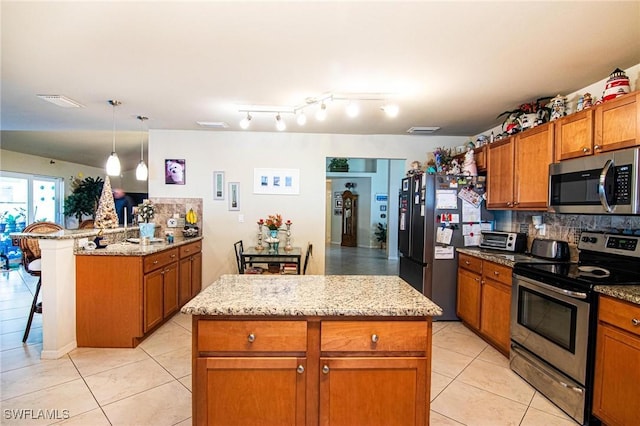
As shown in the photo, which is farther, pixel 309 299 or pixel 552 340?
pixel 552 340

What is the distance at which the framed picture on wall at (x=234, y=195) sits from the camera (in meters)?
4.58

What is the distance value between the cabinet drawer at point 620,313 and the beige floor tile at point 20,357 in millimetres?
4164

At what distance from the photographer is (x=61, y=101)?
3.20m

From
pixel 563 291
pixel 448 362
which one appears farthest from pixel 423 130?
pixel 448 362

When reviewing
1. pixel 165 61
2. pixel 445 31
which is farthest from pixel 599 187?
pixel 165 61

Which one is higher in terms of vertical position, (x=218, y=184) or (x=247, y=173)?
(x=247, y=173)

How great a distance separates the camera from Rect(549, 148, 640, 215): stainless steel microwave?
6.40 feet

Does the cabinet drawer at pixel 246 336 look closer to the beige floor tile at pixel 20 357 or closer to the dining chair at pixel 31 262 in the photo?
the beige floor tile at pixel 20 357

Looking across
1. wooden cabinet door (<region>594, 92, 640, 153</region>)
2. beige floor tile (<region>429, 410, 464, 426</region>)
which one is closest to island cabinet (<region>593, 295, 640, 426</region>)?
beige floor tile (<region>429, 410, 464, 426</region>)

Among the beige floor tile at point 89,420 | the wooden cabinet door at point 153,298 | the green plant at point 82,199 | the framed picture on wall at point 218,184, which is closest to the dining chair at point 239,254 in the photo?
the framed picture on wall at point 218,184

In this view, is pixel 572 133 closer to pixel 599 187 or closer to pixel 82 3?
pixel 599 187

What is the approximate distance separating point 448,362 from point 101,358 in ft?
9.90

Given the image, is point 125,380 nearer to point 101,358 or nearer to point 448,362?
point 101,358

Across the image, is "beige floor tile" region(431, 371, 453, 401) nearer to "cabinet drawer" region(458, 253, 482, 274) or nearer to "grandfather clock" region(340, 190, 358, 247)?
"cabinet drawer" region(458, 253, 482, 274)
